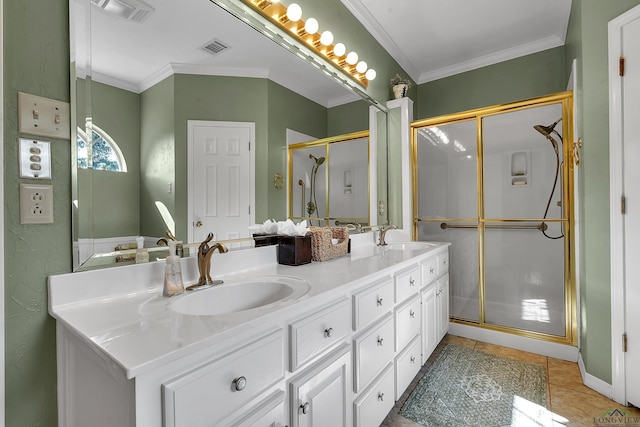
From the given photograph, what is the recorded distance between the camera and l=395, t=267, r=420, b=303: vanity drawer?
5.15ft

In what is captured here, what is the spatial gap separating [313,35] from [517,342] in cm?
263

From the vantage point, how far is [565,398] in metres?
1.73

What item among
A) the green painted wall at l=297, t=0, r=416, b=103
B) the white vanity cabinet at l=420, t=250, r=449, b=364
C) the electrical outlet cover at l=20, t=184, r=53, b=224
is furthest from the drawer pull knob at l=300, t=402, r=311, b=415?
the green painted wall at l=297, t=0, r=416, b=103

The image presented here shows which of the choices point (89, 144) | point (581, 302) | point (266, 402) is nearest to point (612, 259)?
point (581, 302)

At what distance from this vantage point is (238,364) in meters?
0.73

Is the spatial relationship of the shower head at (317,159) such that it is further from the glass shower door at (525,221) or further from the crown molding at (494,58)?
the crown molding at (494,58)

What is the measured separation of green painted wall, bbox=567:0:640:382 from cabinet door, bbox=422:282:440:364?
0.84 meters

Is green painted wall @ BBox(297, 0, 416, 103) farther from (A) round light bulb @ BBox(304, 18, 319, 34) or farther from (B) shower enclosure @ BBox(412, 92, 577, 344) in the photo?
(B) shower enclosure @ BBox(412, 92, 577, 344)

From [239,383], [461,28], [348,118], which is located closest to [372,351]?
[239,383]

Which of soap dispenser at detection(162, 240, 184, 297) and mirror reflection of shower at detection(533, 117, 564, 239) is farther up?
mirror reflection of shower at detection(533, 117, 564, 239)

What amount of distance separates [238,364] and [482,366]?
1.99 m

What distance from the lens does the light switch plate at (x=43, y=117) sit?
31.8 inches

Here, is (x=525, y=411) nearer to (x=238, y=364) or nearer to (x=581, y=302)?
(x=581, y=302)

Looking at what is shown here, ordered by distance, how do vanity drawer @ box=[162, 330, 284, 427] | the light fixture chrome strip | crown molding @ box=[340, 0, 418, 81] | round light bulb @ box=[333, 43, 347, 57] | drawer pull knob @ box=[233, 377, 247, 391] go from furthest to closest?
crown molding @ box=[340, 0, 418, 81]
round light bulb @ box=[333, 43, 347, 57]
the light fixture chrome strip
drawer pull knob @ box=[233, 377, 247, 391]
vanity drawer @ box=[162, 330, 284, 427]
